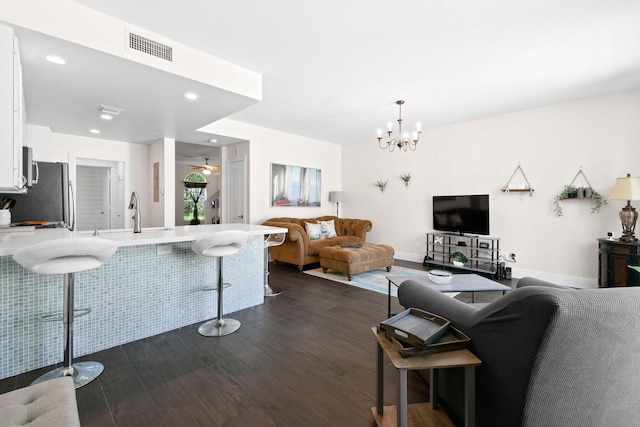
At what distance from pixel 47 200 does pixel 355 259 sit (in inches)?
165

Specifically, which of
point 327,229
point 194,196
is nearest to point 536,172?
point 327,229

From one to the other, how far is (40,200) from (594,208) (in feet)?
24.1

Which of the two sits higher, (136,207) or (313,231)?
(136,207)

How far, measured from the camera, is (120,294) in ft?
7.89

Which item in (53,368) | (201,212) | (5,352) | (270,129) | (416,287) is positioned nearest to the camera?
(416,287)

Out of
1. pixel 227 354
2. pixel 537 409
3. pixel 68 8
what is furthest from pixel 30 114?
pixel 537 409

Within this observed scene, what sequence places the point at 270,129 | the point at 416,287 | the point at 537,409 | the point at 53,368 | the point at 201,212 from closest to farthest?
1. the point at 537,409
2. the point at 416,287
3. the point at 53,368
4. the point at 270,129
5. the point at 201,212

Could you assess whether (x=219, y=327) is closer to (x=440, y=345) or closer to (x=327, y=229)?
(x=440, y=345)

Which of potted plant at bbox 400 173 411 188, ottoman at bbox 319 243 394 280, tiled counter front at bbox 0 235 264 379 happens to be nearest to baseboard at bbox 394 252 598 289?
ottoman at bbox 319 243 394 280

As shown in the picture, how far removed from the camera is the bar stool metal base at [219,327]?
8.54ft

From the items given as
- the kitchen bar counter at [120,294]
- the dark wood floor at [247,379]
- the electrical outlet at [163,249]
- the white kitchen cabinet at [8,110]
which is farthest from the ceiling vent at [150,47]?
the dark wood floor at [247,379]

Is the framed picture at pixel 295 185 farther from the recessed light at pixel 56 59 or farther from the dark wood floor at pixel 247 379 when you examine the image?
the recessed light at pixel 56 59

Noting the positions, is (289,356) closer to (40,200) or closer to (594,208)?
(40,200)

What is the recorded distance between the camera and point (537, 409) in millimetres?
984
